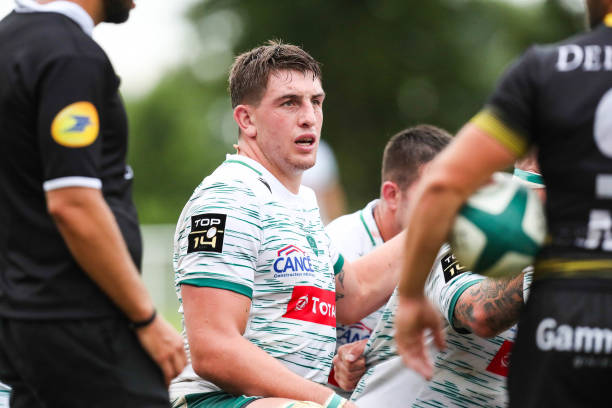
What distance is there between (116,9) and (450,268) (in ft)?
5.76

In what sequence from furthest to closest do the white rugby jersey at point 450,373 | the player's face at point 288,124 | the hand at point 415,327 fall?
the player's face at point 288,124 → the white rugby jersey at point 450,373 → the hand at point 415,327

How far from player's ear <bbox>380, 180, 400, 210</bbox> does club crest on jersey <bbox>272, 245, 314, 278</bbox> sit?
5.24 feet

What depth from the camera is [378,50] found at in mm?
25078

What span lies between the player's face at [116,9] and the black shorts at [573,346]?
1.67 meters

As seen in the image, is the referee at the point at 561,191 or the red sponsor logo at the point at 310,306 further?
the red sponsor logo at the point at 310,306

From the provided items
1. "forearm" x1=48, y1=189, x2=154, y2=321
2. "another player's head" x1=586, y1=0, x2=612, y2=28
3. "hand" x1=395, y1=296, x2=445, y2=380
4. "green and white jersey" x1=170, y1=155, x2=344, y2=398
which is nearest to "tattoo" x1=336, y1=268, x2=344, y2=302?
"green and white jersey" x1=170, y1=155, x2=344, y2=398

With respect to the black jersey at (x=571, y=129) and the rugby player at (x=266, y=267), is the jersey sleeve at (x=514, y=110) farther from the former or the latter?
the rugby player at (x=266, y=267)

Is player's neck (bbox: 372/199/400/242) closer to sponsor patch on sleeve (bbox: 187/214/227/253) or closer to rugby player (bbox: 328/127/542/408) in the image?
rugby player (bbox: 328/127/542/408)

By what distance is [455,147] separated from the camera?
8.44 feet

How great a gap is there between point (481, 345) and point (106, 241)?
1.97m

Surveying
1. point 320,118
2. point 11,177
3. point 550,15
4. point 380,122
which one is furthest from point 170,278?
point 11,177

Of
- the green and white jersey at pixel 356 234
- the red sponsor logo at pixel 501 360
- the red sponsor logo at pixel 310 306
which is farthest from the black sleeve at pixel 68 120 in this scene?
the green and white jersey at pixel 356 234

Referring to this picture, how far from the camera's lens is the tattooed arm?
11.1ft

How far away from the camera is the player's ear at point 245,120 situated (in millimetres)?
4516
